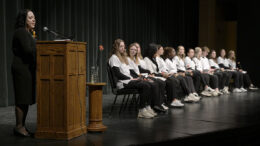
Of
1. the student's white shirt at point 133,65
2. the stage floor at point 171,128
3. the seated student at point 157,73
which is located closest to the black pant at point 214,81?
the seated student at point 157,73

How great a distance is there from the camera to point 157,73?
6.20 meters

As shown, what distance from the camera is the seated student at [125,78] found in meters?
4.89

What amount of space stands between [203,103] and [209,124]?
234 centimetres

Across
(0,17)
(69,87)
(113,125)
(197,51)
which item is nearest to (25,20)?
(69,87)

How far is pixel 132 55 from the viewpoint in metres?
5.50

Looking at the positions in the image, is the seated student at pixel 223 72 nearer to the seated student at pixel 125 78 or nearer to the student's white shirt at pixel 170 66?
the student's white shirt at pixel 170 66

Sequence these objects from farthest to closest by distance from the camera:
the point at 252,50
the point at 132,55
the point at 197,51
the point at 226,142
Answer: the point at 252,50 < the point at 197,51 < the point at 132,55 < the point at 226,142

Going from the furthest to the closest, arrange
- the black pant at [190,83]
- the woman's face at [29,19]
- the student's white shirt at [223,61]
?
the student's white shirt at [223,61]
the black pant at [190,83]
the woman's face at [29,19]

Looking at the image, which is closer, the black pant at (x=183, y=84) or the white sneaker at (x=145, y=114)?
the white sneaker at (x=145, y=114)

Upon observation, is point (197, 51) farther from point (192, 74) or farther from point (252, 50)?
point (252, 50)

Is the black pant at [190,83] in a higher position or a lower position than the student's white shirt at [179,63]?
lower

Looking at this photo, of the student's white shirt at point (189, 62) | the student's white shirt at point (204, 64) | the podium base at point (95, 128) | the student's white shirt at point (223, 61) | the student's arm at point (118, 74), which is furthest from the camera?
the student's white shirt at point (223, 61)

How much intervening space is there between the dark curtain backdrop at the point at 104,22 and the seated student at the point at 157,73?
6.13ft

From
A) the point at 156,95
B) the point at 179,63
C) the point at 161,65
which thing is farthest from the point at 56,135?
the point at 179,63
